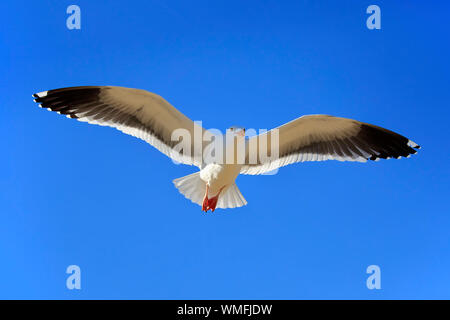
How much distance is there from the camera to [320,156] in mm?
3650

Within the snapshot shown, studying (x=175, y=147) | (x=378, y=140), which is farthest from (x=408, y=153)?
(x=175, y=147)

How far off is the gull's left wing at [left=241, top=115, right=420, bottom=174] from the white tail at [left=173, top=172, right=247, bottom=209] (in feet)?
1.07

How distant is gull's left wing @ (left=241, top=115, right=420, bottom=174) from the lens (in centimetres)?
353

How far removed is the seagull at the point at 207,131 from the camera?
10.9 ft

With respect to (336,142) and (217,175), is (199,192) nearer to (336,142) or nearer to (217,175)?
(217,175)

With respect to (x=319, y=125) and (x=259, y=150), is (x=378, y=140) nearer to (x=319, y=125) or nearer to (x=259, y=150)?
(x=319, y=125)

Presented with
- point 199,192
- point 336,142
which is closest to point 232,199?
point 199,192

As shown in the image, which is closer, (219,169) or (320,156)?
(219,169)

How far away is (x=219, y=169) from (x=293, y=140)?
0.72 m

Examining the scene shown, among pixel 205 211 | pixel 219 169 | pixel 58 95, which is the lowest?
pixel 205 211

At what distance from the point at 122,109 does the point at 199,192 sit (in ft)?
3.14

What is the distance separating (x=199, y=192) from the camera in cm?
363

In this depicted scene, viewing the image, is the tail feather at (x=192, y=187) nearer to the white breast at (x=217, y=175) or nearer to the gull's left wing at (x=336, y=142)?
the white breast at (x=217, y=175)

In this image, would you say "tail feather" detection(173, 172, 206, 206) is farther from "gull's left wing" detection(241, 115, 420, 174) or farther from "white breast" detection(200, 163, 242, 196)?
"gull's left wing" detection(241, 115, 420, 174)
